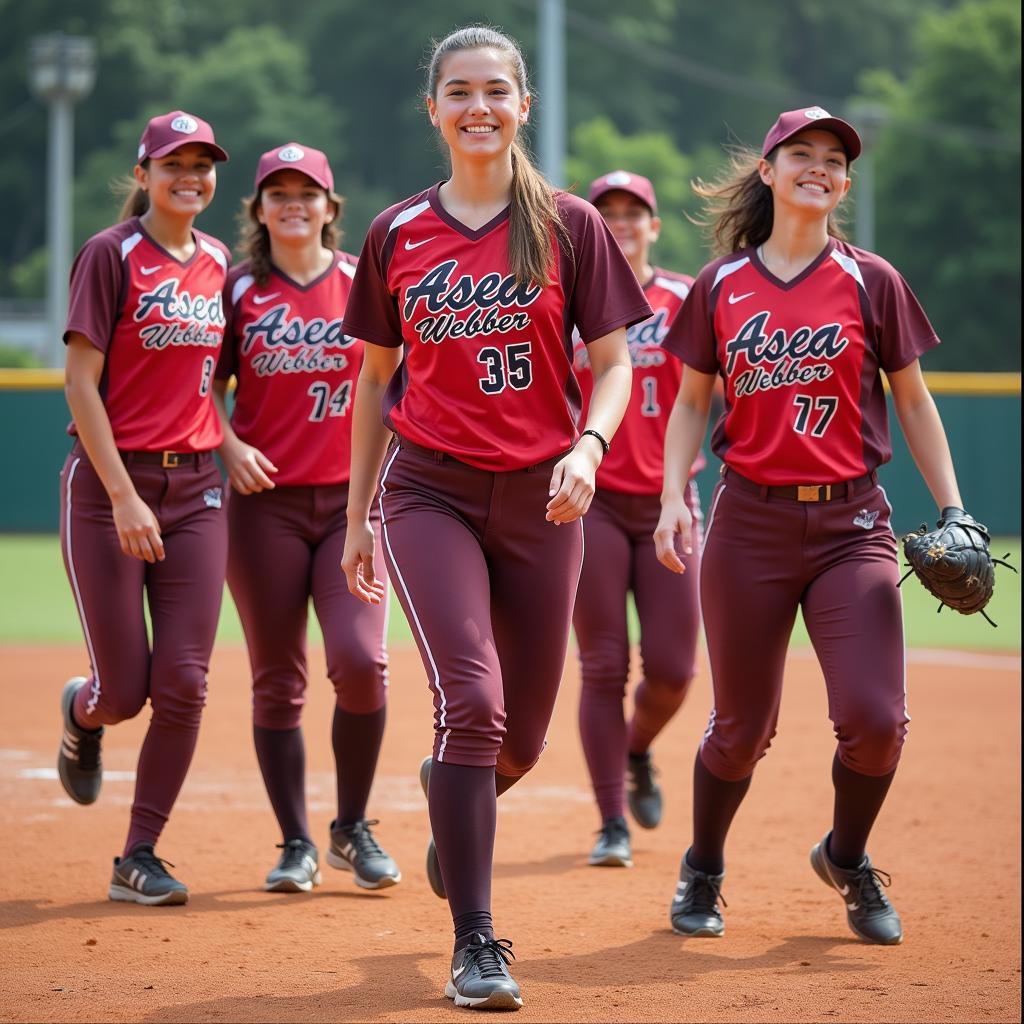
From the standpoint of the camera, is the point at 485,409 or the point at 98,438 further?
the point at 98,438

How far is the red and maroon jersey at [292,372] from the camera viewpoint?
5102 mm

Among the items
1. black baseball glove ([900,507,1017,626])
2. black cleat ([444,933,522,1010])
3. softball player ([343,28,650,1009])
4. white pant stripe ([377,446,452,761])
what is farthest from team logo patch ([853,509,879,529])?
black cleat ([444,933,522,1010])

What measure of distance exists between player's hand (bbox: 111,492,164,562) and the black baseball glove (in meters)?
2.09

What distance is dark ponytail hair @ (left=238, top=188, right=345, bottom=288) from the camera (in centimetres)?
525

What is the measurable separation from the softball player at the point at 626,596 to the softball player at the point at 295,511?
0.89 m

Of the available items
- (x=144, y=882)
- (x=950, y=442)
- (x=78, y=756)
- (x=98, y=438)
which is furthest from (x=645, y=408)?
(x=950, y=442)

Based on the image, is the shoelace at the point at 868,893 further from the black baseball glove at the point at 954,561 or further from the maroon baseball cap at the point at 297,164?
the maroon baseball cap at the point at 297,164

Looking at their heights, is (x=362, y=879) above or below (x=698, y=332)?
below

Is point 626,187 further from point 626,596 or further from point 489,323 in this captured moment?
point 489,323

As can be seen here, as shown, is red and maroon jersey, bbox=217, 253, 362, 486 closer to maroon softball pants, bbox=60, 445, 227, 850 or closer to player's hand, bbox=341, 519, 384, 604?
maroon softball pants, bbox=60, 445, 227, 850

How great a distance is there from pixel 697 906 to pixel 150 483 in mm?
2000

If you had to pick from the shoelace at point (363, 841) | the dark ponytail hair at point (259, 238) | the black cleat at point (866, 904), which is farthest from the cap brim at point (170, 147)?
the black cleat at point (866, 904)

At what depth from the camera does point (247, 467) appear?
4957mm

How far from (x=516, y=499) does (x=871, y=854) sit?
2.57m
